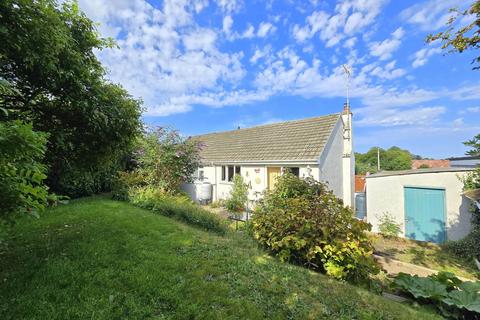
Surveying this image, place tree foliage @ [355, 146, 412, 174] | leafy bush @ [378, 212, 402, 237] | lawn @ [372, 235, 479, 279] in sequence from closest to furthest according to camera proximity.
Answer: lawn @ [372, 235, 479, 279]
leafy bush @ [378, 212, 402, 237]
tree foliage @ [355, 146, 412, 174]

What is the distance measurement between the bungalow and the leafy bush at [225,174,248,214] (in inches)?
28.7

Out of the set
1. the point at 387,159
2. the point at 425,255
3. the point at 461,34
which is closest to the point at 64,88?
the point at 461,34

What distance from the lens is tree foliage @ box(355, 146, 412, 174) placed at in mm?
49119

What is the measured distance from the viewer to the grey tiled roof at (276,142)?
14.0m

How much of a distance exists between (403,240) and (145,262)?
35.4 feet

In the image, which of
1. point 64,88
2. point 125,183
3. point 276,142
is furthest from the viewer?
point 276,142

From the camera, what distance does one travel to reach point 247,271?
4418 mm

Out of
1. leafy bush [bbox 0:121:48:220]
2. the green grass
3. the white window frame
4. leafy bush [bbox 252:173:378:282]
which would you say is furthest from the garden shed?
leafy bush [bbox 0:121:48:220]

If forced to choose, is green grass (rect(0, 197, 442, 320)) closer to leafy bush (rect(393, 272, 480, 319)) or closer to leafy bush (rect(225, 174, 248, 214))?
leafy bush (rect(393, 272, 480, 319))

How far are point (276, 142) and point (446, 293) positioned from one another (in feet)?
40.7

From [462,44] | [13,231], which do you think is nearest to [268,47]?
[462,44]

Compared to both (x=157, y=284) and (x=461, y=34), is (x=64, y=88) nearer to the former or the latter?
(x=157, y=284)

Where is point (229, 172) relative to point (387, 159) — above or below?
below

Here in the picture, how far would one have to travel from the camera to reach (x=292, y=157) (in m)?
13.8
